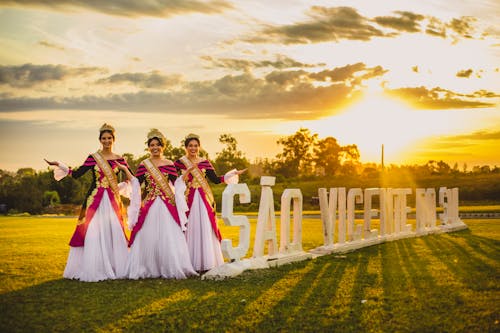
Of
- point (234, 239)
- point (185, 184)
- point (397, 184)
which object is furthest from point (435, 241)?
point (397, 184)

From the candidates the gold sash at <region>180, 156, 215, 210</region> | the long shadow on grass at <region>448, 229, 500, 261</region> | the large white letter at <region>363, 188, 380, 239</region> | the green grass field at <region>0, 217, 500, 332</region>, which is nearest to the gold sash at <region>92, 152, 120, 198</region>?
the gold sash at <region>180, 156, 215, 210</region>

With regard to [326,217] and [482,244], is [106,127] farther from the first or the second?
[482,244]

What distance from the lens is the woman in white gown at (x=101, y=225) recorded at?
976 centimetres

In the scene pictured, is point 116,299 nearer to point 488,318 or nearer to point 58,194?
point 488,318

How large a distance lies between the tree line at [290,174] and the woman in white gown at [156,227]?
37880mm

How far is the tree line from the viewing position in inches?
1917

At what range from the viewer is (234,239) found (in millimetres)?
17531

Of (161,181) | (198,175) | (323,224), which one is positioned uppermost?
(198,175)

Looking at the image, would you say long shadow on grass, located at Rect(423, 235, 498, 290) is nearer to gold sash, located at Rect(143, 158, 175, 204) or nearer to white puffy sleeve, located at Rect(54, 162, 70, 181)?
gold sash, located at Rect(143, 158, 175, 204)

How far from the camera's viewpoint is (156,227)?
9.89 m

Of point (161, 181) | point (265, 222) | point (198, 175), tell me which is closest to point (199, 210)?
point (198, 175)

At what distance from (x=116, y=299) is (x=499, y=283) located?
593 centimetres

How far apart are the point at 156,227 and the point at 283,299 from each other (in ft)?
10.2

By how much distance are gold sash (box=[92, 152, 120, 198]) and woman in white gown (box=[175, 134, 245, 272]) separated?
1.20 m
